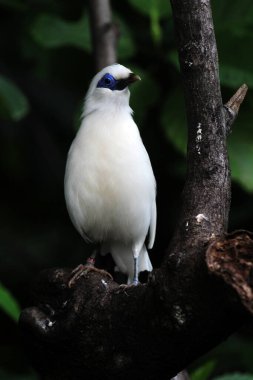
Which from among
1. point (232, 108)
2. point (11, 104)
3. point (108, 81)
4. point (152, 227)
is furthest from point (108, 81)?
point (232, 108)

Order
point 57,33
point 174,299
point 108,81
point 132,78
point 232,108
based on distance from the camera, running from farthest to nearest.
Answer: point 57,33 < point 108,81 < point 132,78 < point 232,108 < point 174,299

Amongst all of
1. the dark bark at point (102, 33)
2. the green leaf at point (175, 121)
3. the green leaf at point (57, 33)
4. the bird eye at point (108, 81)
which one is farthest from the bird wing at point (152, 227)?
the green leaf at point (57, 33)

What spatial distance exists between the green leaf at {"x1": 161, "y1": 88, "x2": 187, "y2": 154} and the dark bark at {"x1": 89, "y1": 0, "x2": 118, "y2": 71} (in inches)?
22.8

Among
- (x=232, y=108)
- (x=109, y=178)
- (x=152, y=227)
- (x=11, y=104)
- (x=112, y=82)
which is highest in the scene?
(x=232, y=108)

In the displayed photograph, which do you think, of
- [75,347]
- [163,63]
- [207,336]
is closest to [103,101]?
[163,63]

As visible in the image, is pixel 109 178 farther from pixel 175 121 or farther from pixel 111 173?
pixel 175 121

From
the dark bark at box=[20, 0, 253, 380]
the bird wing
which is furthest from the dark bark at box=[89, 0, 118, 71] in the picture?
the dark bark at box=[20, 0, 253, 380]

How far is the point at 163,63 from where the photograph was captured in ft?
18.7

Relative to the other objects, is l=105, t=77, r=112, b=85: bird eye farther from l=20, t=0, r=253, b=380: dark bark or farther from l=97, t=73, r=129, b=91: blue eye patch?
l=20, t=0, r=253, b=380: dark bark

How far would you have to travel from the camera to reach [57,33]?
18.5 feet

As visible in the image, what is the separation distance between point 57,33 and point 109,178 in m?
1.37

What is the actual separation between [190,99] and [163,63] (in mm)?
2213

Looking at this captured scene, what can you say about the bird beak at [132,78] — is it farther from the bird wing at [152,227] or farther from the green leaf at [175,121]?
the bird wing at [152,227]

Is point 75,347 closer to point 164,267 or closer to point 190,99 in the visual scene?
point 164,267
